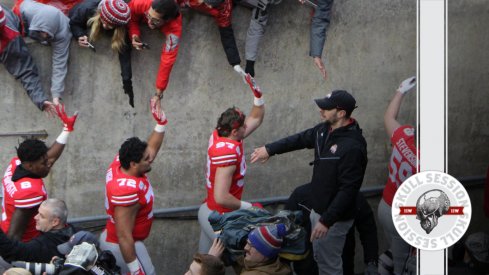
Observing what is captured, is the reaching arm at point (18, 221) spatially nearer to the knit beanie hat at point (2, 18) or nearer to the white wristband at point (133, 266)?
the white wristband at point (133, 266)

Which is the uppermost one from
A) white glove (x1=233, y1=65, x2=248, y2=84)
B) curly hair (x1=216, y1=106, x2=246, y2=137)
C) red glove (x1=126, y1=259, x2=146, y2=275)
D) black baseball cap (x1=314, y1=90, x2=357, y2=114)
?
white glove (x1=233, y1=65, x2=248, y2=84)

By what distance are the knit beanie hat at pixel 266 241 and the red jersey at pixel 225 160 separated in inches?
35.1

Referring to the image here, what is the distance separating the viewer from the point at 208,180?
19.0ft

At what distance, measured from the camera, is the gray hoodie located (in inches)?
229

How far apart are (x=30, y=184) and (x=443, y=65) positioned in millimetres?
2890

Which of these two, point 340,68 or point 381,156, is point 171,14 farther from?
point 381,156

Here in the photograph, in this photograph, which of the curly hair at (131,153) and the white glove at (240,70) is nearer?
the curly hair at (131,153)

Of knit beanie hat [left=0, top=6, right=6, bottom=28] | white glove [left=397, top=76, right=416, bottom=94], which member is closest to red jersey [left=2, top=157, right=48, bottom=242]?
knit beanie hat [left=0, top=6, right=6, bottom=28]

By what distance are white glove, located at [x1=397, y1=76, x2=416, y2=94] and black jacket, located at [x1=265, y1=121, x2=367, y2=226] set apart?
631 millimetres

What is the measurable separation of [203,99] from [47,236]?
1.77 m

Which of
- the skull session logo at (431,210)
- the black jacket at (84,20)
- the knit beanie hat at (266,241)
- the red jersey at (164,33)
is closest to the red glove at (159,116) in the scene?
the red jersey at (164,33)

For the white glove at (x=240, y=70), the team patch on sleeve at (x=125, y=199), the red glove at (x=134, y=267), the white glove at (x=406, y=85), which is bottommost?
the red glove at (x=134, y=267)

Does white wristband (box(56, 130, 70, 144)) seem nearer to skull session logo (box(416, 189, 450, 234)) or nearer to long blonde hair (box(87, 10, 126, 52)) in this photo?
long blonde hair (box(87, 10, 126, 52))

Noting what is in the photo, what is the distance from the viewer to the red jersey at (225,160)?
555 centimetres
